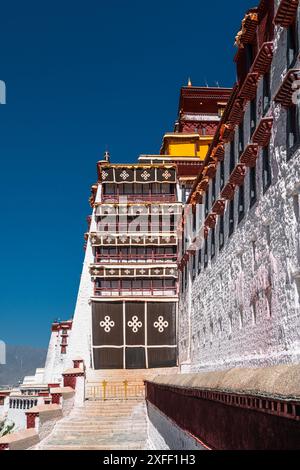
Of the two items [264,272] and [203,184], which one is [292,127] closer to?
[264,272]

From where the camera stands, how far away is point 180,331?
29109 millimetres

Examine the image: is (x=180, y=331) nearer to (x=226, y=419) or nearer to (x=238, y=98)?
(x=238, y=98)

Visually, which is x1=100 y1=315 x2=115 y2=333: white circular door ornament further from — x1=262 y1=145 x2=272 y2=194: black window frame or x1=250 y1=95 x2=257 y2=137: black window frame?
x1=262 y1=145 x2=272 y2=194: black window frame

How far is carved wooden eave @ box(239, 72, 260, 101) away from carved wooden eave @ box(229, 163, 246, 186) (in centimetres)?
169

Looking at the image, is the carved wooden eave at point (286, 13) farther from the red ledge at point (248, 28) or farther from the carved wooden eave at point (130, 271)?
the carved wooden eave at point (130, 271)

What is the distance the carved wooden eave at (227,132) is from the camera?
53.8 ft

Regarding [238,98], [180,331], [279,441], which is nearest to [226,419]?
[279,441]

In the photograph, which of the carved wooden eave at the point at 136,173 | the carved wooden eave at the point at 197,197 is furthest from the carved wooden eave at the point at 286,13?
the carved wooden eave at the point at 136,173

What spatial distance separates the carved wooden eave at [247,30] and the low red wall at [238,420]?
8.94 m

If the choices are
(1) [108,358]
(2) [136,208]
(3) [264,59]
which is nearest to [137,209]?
(2) [136,208]

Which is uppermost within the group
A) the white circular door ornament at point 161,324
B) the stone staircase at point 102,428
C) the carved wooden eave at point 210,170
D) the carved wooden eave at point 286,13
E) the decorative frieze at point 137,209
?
the decorative frieze at point 137,209

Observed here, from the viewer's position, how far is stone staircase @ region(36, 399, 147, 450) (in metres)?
16.8

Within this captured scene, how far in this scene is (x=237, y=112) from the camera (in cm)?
1544

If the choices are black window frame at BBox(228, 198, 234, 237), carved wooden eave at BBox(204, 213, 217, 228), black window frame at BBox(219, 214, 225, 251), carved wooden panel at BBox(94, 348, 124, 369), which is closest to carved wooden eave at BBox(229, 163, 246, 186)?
black window frame at BBox(228, 198, 234, 237)
